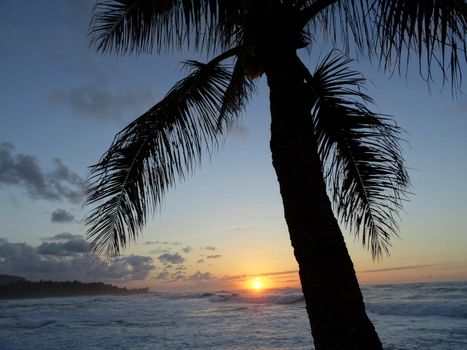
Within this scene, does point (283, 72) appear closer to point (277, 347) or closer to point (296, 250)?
point (296, 250)

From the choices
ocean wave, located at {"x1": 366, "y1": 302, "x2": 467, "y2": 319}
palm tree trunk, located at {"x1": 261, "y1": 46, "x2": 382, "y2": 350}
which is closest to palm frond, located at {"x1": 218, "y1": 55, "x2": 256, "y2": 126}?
palm tree trunk, located at {"x1": 261, "y1": 46, "x2": 382, "y2": 350}

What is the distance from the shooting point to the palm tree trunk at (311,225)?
7.04 ft

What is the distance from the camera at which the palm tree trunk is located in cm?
214

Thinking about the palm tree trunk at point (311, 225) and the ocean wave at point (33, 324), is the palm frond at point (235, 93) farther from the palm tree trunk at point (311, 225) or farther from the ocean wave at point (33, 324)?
the ocean wave at point (33, 324)

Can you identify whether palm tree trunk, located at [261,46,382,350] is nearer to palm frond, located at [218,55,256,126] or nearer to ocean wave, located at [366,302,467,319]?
palm frond, located at [218,55,256,126]

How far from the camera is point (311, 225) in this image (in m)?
2.33

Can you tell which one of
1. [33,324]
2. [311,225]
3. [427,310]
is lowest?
[427,310]

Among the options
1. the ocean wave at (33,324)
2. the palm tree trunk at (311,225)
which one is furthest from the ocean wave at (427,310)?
the palm tree trunk at (311,225)

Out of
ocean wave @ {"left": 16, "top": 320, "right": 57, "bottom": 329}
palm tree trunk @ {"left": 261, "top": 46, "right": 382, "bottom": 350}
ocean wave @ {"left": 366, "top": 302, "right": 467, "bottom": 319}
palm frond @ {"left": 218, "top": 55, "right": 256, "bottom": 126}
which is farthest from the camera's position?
ocean wave @ {"left": 16, "top": 320, "right": 57, "bottom": 329}

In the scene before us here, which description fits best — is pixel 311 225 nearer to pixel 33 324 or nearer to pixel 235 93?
pixel 235 93

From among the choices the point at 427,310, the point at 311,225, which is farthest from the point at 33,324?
the point at 311,225

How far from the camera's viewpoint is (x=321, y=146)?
4305 mm

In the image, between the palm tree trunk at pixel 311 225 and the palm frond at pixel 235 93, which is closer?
the palm tree trunk at pixel 311 225

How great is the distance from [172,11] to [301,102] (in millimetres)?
1726
